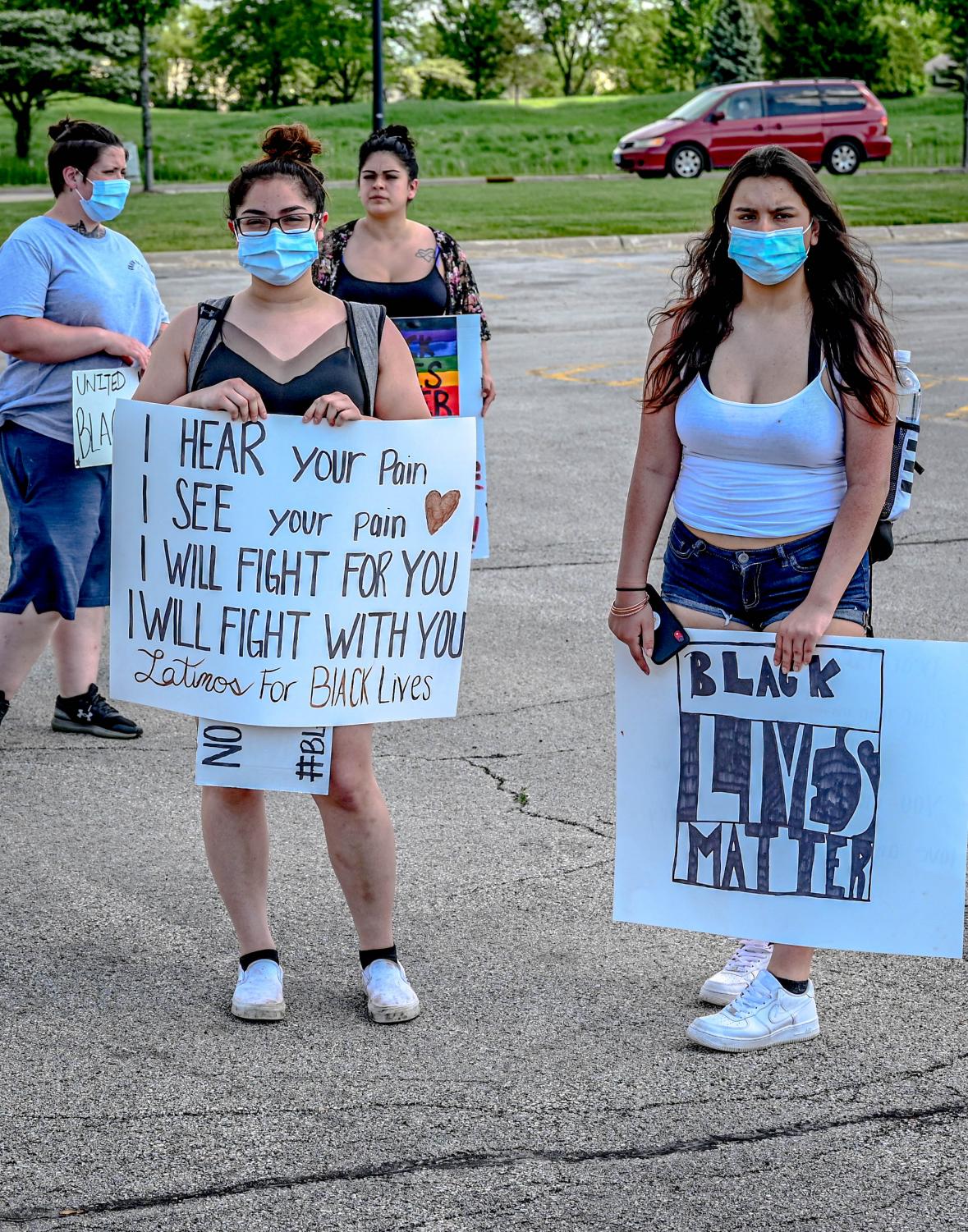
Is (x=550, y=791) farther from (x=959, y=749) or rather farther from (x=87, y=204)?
(x=87, y=204)

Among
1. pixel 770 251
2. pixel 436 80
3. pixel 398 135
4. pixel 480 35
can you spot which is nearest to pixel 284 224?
pixel 770 251

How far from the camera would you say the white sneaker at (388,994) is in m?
3.80

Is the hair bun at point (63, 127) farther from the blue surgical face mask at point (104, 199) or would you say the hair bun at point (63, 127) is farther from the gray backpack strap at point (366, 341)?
the gray backpack strap at point (366, 341)

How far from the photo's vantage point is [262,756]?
3754 millimetres

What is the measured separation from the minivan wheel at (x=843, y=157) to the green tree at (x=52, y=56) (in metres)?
16.4

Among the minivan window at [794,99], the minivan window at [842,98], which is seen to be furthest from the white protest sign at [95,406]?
the minivan window at [842,98]

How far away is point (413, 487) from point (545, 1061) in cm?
134

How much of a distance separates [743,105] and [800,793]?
31281mm

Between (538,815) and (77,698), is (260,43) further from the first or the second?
(538,815)

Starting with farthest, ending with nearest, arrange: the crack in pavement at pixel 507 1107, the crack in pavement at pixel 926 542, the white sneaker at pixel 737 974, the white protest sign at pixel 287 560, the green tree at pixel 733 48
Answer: the green tree at pixel 733 48
the crack in pavement at pixel 926 542
the white sneaker at pixel 737 974
the white protest sign at pixel 287 560
the crack in pavement at pixel 507 1107

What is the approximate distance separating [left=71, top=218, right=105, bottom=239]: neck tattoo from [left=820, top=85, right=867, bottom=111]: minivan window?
29.7 meters

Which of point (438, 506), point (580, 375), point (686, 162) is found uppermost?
point (686, 162)

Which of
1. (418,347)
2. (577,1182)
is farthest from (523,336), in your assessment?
(577,1182)

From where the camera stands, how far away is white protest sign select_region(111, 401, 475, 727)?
377 centimetres
